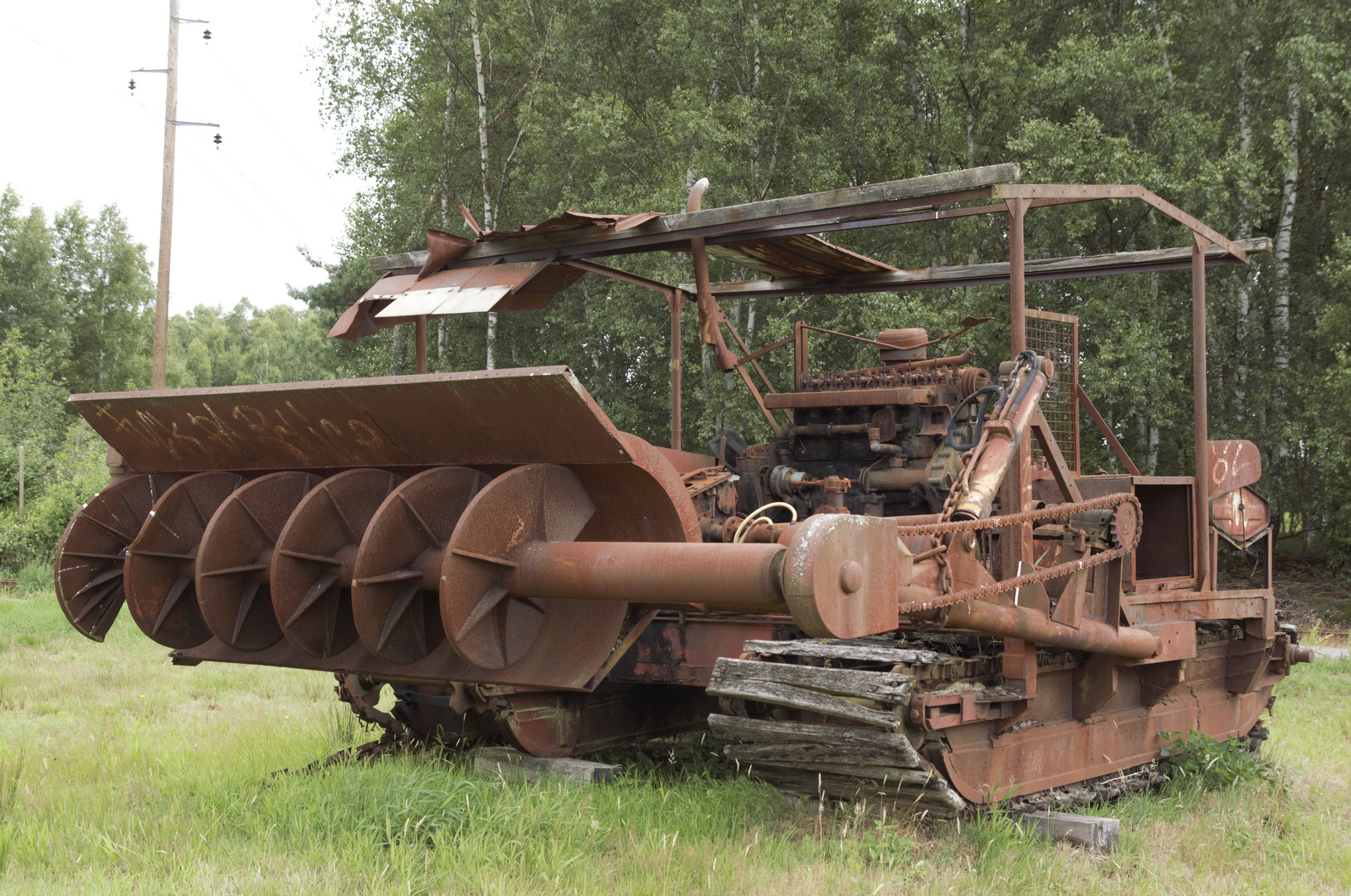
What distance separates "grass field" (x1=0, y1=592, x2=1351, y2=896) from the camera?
4.16 metres

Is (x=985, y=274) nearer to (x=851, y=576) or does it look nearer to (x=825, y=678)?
(x=825, y=678)

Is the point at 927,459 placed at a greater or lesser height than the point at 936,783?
greater

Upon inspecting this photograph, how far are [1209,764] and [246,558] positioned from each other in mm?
Answer: 4931

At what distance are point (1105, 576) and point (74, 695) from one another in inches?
288

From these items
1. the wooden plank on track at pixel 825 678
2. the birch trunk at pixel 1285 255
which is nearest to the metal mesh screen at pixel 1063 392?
the wooden plank on track at pixel 825 678

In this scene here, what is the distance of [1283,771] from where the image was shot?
21.1 feet

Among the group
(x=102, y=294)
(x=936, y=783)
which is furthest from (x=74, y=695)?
(x=102, y=294)

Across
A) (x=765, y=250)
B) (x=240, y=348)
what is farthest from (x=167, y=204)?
(x=240, y=348)

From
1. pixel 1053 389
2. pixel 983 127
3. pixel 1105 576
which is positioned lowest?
pixel 1105 576

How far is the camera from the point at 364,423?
192 inches

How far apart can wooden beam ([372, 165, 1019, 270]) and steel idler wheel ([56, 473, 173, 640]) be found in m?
2.30

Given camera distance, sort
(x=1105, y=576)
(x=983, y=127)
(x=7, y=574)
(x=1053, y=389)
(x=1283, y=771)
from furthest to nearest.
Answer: (x=983, y=127) < (x=7, y=574) < (x=1053, y=389) < (x=1283, y=771) < (x=1105, y=576)

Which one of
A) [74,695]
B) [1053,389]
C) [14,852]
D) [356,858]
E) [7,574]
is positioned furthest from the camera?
[7,574]

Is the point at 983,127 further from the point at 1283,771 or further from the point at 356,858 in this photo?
the point at 356,858
